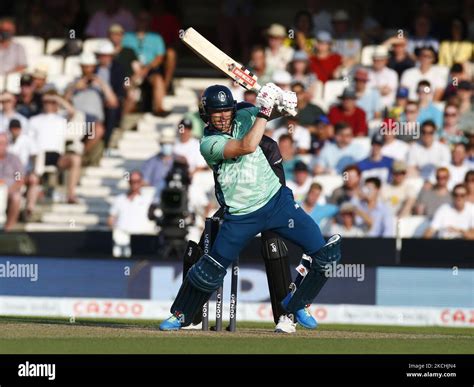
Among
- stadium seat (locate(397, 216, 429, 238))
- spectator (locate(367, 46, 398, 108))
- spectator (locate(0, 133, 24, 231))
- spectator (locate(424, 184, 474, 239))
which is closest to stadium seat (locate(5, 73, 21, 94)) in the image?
spectator (locate(0, 133, 24, 231))

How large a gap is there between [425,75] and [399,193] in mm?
2108

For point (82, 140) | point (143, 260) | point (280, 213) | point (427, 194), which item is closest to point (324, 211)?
point (427, 194)

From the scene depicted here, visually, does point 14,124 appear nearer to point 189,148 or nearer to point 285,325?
point 189,148

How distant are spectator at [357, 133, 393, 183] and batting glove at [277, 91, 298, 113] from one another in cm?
646

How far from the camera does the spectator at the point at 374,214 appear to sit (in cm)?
1633

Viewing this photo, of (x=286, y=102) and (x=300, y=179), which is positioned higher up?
(x=286, y=102)

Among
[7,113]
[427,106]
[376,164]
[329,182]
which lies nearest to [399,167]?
[376,164]

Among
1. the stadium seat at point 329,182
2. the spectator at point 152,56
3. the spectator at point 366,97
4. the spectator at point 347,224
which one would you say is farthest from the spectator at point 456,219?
the spectator at point 152,56

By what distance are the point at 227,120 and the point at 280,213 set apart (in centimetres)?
81

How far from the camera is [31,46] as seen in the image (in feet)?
67.3

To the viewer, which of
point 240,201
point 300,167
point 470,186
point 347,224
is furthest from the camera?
point 300,167
